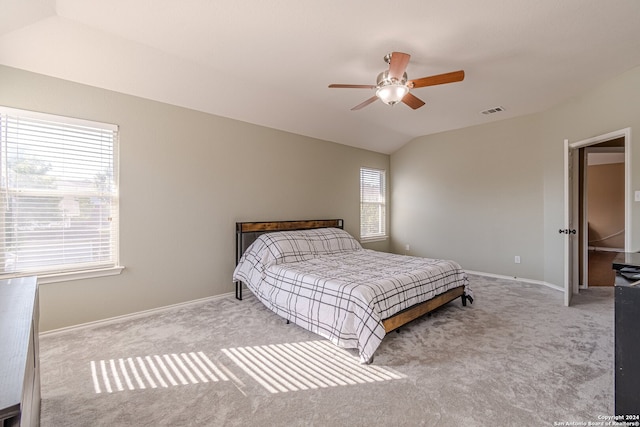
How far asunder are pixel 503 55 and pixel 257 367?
358 centimetres

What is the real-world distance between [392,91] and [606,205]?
8563 mm

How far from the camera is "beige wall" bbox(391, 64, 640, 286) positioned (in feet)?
11.3

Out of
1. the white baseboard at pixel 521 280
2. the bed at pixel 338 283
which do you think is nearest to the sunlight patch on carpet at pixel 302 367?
the bed at pixel 338 283

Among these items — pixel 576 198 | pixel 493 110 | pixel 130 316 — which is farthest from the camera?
pixel 493 110

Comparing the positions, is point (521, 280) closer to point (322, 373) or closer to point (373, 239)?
point (373, 239)

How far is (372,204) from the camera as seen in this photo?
19.7 feet

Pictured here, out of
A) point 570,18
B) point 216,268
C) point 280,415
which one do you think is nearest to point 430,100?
point 570,18

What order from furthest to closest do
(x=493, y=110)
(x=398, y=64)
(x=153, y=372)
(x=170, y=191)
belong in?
(x=493, y=110), (x=170, y=191), (x=398, y=64), (x=153, y=372)

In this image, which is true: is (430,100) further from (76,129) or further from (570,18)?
(76,129)

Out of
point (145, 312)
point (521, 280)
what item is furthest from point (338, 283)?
point (521, 280)

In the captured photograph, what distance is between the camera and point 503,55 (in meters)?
2.82

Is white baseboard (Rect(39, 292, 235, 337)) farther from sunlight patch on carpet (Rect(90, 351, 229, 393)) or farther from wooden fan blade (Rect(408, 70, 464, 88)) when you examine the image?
wooden fan blade (Rect(408, 70, 464, 88))

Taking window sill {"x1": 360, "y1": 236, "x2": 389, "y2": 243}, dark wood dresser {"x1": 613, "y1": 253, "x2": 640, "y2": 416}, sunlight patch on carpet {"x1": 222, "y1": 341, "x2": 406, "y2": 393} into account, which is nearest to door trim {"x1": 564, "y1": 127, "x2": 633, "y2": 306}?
dark wood dresser {"x1": 613, "y1": 253, "x2": 640, "y2": 416}

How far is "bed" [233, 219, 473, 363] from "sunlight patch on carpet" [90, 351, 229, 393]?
910mm
